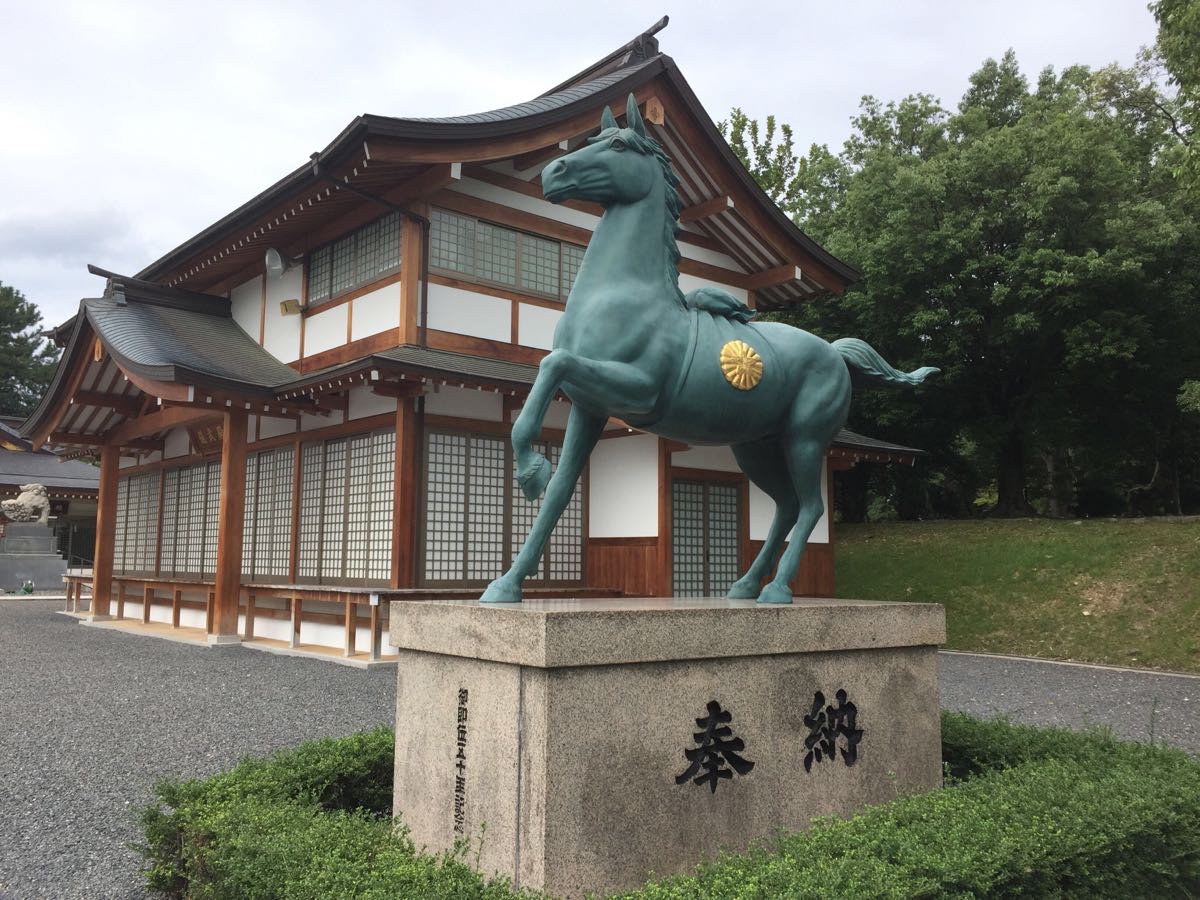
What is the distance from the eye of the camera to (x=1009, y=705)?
8.78 metres

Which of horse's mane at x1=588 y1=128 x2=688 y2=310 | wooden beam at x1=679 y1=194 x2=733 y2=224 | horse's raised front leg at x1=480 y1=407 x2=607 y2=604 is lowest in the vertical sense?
horse's raised front leg at x1=480 y1=407 x2=607 y2=604

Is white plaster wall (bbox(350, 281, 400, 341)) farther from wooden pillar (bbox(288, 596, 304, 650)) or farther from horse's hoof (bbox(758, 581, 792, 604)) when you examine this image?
horse's hoof (bbox(758, 581, 792, 604))

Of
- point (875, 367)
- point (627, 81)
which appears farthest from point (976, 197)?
point (875, 367)

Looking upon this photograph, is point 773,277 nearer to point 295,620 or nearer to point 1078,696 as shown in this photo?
point 1078,696

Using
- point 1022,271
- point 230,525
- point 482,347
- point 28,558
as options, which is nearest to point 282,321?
point 230,525

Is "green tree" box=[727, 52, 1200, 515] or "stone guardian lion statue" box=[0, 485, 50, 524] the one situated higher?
"green tree" box=[727, 52, 1200, 515]

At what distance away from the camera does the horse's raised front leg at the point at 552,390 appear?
3.77 meters

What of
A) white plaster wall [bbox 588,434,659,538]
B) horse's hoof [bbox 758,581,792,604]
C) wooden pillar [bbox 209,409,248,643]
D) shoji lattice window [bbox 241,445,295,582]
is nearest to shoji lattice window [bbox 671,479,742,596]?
white plaster wall [bbox 588,434,659,538]

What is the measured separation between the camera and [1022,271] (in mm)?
17594

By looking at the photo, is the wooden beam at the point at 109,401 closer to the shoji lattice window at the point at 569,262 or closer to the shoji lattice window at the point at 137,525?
the shoji lattice window at the point at 137,525

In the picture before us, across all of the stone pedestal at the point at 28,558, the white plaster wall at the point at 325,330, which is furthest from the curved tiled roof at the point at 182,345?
the stone pedestal at the point at 28,558

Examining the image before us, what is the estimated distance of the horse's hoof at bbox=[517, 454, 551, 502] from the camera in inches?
149

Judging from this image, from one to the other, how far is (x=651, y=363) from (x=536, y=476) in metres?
0.77

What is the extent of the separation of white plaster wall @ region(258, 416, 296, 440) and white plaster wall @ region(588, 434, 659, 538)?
4432mm
